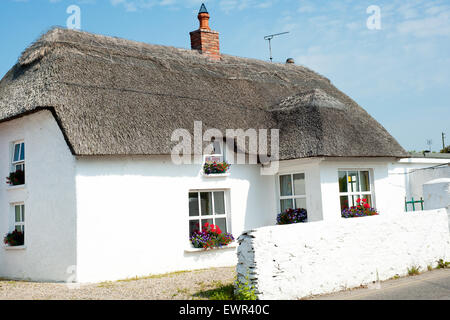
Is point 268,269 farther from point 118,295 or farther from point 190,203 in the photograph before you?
point 190,203

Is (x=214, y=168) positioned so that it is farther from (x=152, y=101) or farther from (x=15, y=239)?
(x=15, y=239)

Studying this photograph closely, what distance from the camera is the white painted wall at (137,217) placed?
998 centimetres

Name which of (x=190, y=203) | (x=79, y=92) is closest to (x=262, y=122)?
(x=190, y=203)

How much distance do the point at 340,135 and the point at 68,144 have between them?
6585mm

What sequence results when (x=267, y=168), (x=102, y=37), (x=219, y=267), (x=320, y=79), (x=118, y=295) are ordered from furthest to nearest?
(x=320, y=79) → (x=102, y=37) → (x=267, y=168) → (x=219, y=267) → (x=118, y=295)

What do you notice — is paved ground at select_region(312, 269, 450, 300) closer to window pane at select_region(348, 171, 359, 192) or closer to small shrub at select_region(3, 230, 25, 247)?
window pane at select_region(348, 171, 359, 192)

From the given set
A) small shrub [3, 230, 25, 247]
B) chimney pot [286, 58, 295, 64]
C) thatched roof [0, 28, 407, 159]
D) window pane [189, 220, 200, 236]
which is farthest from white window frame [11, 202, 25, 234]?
chimney pot [286, 58, 295, 64]

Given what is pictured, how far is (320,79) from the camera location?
17203 mm

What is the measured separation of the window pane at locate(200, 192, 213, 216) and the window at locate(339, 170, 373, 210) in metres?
3.35

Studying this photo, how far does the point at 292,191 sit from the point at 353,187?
5.35 ft

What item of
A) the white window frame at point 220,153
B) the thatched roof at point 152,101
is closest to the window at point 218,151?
the white window frame at point 220,153

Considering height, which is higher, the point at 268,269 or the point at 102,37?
the point at 102,37

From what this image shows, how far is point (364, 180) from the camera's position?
42.3ft

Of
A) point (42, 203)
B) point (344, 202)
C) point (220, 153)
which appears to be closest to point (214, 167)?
point (220, 153)
